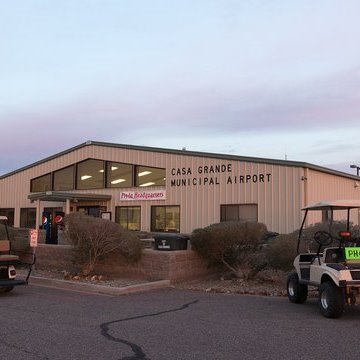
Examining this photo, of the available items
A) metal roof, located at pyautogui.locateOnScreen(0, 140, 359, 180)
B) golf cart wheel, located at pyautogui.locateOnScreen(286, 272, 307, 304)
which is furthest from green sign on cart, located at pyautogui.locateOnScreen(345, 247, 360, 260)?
metal roof, located at pyautogui.locateOnScreen(0, 140, 359, 180)

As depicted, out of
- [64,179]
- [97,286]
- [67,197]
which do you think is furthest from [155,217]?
[97,286]

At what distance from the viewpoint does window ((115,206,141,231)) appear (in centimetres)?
2750

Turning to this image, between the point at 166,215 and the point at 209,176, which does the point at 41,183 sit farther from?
the point at 209,176

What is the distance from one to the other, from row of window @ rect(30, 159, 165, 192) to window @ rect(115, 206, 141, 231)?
49.4 inches

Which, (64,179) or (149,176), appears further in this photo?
(64,179)

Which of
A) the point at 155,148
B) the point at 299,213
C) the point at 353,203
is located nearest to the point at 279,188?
the point at 299,213

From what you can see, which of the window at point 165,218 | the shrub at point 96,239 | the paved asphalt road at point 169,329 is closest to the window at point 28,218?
the window at point 165,218

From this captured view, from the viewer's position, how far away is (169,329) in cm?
809

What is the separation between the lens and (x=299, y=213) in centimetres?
2092

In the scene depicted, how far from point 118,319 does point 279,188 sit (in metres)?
14.0

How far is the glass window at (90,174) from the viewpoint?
96.7 ft

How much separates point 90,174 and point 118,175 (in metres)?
2.48

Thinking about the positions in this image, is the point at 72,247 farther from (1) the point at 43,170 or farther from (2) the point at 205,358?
(1) the point at 43,170

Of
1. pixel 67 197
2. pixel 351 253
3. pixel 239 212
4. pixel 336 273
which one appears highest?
pixel 67 197
